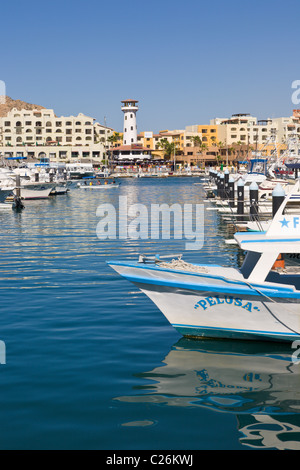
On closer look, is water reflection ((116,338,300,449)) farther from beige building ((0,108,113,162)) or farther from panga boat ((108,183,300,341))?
beige building ((0,108,113,162))

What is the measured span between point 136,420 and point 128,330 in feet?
16.7

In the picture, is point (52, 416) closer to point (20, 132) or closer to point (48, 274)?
point (48, 274)

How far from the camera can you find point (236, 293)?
40.3ft

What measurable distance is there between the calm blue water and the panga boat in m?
0.56

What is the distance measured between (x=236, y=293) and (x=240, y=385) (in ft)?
6.38

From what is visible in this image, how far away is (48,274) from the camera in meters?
22.6

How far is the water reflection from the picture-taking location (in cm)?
972

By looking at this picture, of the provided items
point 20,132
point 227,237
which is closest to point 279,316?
point 227,237
